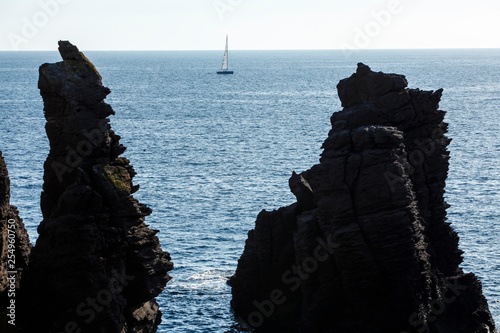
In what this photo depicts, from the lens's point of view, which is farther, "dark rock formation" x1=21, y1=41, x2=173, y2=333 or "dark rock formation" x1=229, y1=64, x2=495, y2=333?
"dark rock formation" x1=229, y1=64, x2=495, y2=333

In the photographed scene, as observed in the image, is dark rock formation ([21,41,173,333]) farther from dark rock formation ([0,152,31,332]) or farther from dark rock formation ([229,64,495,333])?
dark rock formation ([229,64,495,333])

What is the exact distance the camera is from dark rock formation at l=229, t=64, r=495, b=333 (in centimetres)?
5059

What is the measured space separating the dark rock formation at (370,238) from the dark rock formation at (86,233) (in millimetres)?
12272

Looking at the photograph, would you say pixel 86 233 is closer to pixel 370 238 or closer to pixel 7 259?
pixel 7 259

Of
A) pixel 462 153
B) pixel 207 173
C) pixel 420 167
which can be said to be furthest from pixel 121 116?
pixel 420 167

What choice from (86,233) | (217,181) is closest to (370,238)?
(86,233)

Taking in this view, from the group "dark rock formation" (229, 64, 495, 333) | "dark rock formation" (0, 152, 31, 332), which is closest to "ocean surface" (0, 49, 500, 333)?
"dark rock formation" (229, 64, 495, 333)

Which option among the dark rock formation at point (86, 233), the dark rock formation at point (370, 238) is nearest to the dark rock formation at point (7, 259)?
the dark rock formation at point (86, 233)

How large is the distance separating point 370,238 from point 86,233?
1882 cm

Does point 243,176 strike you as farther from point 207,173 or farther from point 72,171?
point 72,171

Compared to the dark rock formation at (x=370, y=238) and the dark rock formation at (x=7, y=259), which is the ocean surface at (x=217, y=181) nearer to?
the dark rock formation at (x=370, y=238)

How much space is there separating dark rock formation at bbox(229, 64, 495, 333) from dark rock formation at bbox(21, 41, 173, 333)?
40.3 ft

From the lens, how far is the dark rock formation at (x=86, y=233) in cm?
4188

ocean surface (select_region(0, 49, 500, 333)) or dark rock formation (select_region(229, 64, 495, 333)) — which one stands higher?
dark rock formation (select_region(229, 64, 495, 333))
